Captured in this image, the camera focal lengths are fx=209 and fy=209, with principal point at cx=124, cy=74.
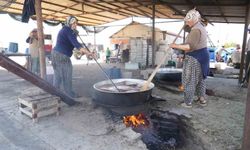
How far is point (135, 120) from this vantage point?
328 cm

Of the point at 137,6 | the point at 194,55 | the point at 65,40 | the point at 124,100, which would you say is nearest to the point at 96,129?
the point at 124,100

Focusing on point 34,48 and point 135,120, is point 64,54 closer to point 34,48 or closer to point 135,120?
point 135,120

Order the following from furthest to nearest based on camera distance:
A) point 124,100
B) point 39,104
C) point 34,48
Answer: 1. point 34,48
2. point 39,104
3. point 124,100

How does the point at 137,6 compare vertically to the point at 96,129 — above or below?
above

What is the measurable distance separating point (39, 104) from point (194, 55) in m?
2.76

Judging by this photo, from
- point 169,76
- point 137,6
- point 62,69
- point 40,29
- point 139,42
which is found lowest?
point 169,76

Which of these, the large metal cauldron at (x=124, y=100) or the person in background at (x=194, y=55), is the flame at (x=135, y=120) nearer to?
the large metal cauldron at (x=124, y=100)

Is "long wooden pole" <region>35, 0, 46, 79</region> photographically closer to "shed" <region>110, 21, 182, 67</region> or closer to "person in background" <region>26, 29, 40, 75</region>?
"person in background" <region>26, 29, 40, 75</region>

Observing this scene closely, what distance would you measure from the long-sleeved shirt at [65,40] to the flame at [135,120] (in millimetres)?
1689

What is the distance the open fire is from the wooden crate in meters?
1.21

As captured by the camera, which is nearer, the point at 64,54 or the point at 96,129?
the point at 96,129

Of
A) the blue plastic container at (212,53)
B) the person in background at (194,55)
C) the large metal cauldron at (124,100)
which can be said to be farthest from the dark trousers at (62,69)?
the blue plastic container at (212,53)

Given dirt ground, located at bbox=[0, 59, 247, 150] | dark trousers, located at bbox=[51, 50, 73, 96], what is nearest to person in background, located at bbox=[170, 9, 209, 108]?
dirt ground, located at bbox=[0, 59, 247, 150]

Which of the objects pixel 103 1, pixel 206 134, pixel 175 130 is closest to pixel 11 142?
pixel 175 130
